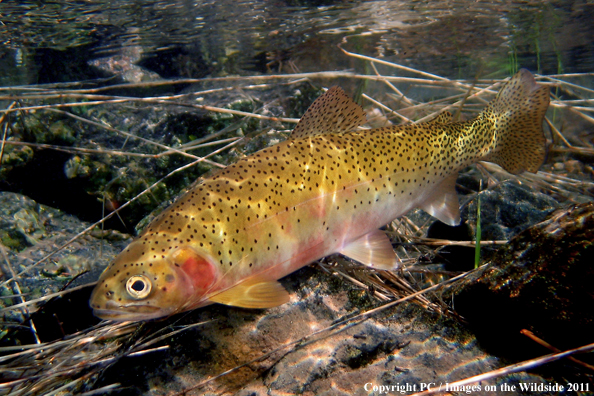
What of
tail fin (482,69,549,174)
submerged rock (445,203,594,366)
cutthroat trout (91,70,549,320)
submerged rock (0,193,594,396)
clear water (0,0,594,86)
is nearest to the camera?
submerged rock (445,203,594,366)

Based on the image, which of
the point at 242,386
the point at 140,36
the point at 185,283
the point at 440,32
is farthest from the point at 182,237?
the point at 440,32

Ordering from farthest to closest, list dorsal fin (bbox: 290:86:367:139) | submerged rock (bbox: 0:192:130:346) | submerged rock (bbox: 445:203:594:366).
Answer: submerged rock (bbox: 0:192:130:346) < dorsal fin (bbox: 290:86:367:139) < submerged rock (bbox: 445:203:594:366)

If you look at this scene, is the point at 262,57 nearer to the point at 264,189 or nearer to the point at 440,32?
the point at 440,32

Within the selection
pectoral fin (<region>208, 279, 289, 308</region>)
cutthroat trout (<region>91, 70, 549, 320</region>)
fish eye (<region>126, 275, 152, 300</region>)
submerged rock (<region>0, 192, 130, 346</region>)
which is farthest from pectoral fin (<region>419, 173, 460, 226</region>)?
submerged rock (<region>0, 192, 130, 346</region>)

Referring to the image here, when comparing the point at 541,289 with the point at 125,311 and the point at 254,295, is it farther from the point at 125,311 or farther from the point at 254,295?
the point at 125,311

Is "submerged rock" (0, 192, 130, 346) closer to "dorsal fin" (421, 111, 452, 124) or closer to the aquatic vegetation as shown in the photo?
the aquatic vegetation

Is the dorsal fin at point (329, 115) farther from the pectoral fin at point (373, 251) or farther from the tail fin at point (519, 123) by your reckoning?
the tail fin at point (519, 123)
